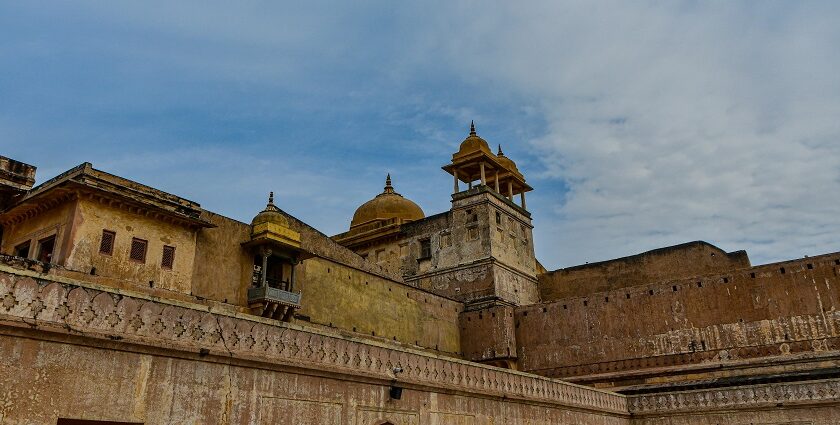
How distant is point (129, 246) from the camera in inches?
624

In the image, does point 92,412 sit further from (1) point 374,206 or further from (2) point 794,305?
(1) point 374,206

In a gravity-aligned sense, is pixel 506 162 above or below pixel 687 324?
above

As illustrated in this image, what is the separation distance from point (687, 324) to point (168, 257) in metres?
17.3

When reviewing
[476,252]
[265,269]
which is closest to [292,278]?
[265,269]

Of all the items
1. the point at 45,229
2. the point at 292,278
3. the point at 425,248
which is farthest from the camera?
the point at 425,248

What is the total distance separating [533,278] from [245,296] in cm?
1655

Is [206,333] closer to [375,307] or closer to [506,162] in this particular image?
[375,307]

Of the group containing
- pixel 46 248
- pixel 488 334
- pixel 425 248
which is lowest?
pixel 488 334

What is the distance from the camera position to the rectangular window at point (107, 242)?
50.3 feet

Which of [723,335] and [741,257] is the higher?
[741,257]

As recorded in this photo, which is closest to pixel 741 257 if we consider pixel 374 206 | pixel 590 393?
pixel 590 393

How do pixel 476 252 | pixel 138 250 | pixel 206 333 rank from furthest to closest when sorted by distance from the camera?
pixel 476 252
pixel 138 250
pixel 206 333

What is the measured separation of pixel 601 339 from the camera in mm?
24219

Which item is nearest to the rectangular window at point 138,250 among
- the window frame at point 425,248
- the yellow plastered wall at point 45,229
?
the yellow plastered wall at point 45,229
